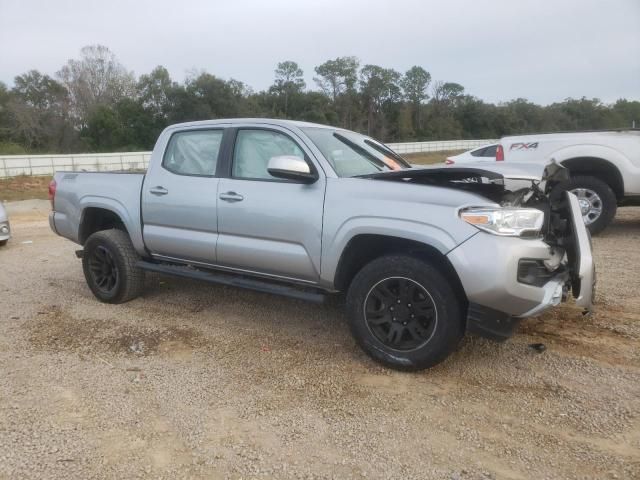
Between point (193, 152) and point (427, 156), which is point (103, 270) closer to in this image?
point (193, 152)

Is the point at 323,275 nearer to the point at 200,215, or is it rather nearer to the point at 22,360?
the point at 200,215

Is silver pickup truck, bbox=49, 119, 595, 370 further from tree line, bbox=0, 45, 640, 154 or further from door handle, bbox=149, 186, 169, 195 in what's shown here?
tree line, bbox=0, 45, 640, 154

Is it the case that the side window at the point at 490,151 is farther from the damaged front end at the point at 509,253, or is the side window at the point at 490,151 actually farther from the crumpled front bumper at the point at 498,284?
the crumpled front bumper at the point at 498,284

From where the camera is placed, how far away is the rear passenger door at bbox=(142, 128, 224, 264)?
4.44m

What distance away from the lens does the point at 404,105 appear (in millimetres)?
73062

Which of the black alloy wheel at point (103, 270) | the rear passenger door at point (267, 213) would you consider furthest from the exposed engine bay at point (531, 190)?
the black alloy wheel at point (103, 270)

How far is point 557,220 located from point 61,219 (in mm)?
4870

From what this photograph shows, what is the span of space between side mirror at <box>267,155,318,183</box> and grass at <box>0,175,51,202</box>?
15764 mm

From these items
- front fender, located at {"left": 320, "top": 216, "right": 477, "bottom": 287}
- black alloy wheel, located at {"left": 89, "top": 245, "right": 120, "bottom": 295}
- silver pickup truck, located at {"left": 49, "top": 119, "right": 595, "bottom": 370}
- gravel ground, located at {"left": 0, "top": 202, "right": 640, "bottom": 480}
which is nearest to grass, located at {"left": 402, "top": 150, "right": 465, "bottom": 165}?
black alloy wheel, located at {"left": 89, "top": 245, "right": 120, "bottom": 295}

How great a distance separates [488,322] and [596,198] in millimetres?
5216

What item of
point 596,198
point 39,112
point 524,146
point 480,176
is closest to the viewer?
point 480,176

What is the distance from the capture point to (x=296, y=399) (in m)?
3.26

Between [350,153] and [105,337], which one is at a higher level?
[350,153]

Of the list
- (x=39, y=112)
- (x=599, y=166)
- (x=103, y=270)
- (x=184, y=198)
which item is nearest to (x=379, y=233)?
(x=184, y=198)
